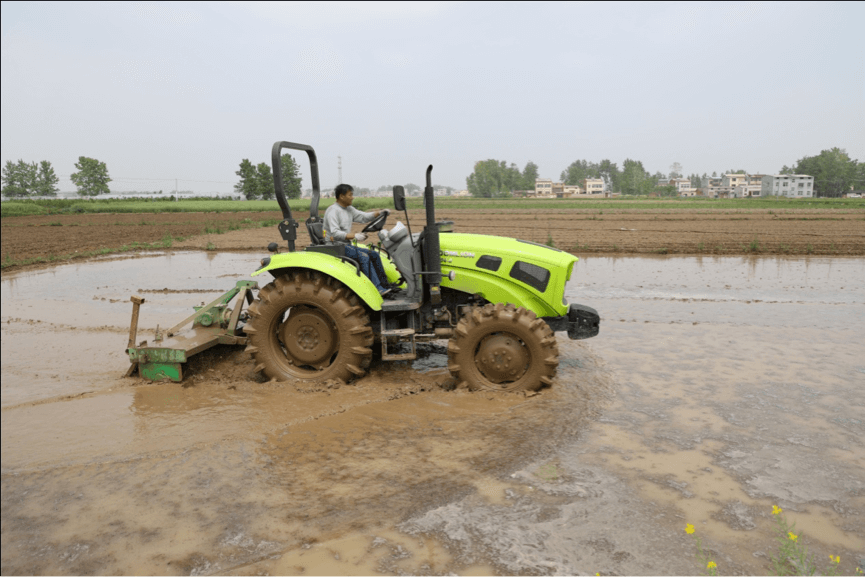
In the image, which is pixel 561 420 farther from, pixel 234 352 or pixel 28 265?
pixel 28 265

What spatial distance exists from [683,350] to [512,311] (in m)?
3.15

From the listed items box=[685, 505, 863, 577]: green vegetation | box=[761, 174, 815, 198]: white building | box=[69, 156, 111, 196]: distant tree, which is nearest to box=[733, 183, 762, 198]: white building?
box=[761, 174, 815, 198]: white building

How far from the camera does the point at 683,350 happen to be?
7.43m

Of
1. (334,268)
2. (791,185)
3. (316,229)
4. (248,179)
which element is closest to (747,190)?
(791,185)

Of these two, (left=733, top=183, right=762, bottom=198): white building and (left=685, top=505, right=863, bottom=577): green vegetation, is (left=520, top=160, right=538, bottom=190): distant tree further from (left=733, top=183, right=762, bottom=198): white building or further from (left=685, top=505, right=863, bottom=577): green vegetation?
(left=685, top=505, right=863, bottom=577): green vegetation

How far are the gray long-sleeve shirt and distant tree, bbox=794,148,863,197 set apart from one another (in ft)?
386

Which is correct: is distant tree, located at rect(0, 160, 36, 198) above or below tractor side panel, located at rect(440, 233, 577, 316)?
above

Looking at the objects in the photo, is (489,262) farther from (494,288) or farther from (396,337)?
(396,337)

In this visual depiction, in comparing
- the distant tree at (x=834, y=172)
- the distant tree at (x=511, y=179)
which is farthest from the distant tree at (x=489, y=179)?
the distant tree at (x=834, y=172)

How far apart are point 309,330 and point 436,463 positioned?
96.2 inches

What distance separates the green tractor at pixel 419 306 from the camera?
18.8 feet

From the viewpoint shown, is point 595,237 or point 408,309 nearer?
point 408,309

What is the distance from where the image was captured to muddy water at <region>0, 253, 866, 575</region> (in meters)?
3.31

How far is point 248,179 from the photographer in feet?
263
